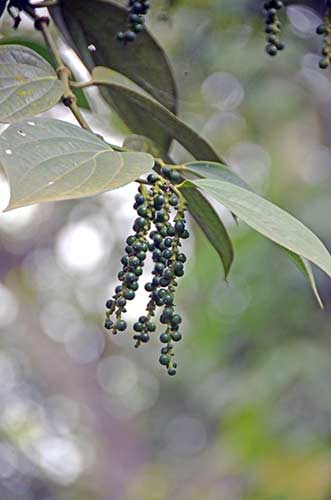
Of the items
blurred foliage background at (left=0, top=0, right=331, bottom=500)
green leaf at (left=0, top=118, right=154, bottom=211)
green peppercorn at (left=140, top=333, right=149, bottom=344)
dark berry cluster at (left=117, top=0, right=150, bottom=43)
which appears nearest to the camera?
green leaf at (left=0, top=118, right=154, bottom=211)

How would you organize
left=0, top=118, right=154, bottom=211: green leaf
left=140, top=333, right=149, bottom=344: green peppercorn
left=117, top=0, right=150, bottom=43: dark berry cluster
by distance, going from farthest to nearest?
left=117, top=0, right=150, bottom=43: dark berry cluster
left=140, top=333, right=149, bottom=344: green peppercorn
left=0, top=118, right=154, bottom=211: green leaf

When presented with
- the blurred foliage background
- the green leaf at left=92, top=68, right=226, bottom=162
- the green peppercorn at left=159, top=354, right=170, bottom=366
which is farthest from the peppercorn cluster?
the blurred foliage background

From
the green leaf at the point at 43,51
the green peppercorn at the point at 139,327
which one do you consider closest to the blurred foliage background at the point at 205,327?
the green leaf at the point at 43,51

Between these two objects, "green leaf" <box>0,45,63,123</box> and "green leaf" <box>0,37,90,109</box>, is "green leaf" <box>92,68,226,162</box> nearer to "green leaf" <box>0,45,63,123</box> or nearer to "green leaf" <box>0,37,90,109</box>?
"green leaf" <box>0,45,63,123</box>

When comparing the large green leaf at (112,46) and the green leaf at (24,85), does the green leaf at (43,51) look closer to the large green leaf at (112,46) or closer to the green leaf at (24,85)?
the large green leaf at (112,46)

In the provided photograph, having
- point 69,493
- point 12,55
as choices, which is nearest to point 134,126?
point 12,55

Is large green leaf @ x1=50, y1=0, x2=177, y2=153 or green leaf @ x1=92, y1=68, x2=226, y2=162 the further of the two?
large green leaf @ x1=50, y1=0, x2=177, y2=153

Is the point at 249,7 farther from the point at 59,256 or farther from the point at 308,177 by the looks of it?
the point at 59,256
